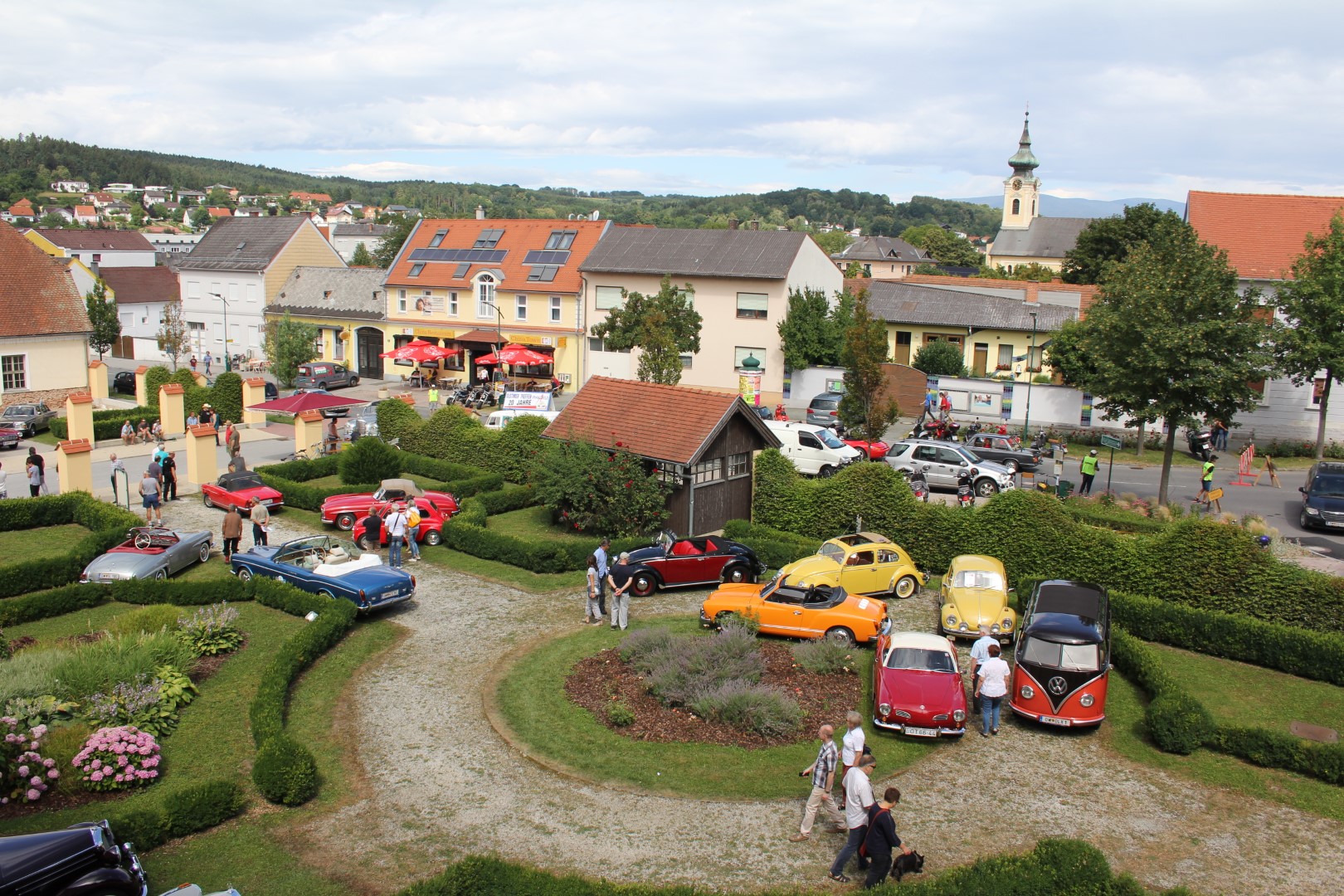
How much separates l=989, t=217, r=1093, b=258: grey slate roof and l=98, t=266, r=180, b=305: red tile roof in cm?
9016

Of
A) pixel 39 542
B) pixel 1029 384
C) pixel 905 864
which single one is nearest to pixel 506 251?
pixel 1029 384

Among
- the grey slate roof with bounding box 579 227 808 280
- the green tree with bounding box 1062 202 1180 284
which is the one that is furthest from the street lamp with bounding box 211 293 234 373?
the green tree with bounding box 1062 202 1180 284

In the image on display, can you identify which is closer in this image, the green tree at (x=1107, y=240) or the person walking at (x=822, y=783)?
the person walking at (x=822, y=783)

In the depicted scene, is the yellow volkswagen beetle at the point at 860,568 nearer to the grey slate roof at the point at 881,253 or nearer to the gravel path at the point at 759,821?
the gravel path at the point at 759,821

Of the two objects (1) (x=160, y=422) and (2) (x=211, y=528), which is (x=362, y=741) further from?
(1) (x=160, y=422)

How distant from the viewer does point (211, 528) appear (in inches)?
1069

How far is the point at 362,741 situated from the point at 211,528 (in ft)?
48.5

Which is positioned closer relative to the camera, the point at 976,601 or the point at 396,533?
the point at 976,601

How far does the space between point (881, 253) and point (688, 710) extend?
122225 millimetres

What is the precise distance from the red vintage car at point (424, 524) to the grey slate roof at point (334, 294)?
34.0 meters

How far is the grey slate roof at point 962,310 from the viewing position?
176ft

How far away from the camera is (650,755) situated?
14.7m

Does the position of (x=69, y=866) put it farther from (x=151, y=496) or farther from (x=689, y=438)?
(x=151, y=496)

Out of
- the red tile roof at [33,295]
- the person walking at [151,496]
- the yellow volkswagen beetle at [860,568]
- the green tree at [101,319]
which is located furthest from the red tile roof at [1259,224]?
the green tree at [101,319]
